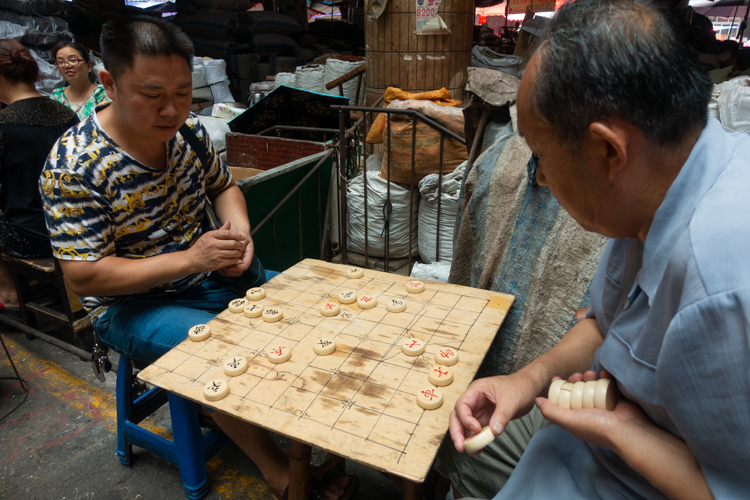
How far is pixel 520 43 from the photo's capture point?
19.9ft


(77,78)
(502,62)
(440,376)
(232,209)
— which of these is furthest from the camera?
(502,62)

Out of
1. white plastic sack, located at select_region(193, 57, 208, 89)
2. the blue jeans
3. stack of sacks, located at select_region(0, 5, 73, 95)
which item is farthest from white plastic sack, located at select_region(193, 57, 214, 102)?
the blue jeans

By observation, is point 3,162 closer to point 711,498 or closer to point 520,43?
point 711,498

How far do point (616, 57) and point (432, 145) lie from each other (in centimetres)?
292

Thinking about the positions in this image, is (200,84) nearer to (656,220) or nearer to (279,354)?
(279,354)

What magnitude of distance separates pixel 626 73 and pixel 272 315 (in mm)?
1220

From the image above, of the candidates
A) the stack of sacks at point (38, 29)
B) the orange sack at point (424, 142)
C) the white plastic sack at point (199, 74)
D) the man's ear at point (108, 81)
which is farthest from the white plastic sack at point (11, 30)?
the man's ear at point (108, 81)

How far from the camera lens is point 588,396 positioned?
942mm

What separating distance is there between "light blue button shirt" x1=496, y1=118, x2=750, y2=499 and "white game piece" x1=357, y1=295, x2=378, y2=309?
33.0 inches

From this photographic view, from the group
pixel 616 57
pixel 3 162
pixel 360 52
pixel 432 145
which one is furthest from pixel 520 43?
pixel 616 57

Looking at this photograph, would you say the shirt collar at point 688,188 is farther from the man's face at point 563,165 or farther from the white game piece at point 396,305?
the white game piece at point 396,305

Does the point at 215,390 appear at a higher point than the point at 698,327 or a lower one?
lower

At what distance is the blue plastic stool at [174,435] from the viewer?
1.82 metres

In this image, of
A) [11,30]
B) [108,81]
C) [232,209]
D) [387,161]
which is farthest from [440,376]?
[11,30]
